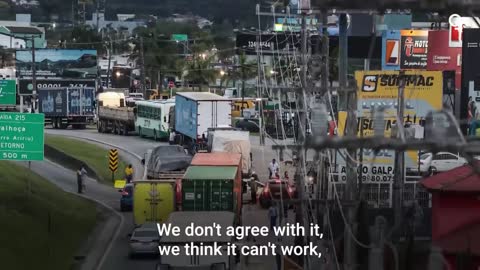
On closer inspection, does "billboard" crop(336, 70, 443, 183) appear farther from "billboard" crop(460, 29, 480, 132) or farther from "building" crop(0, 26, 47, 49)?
"building" crop(0, 26, 47, 49)

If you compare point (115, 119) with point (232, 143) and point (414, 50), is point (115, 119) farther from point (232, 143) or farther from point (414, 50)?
point (232, 143)

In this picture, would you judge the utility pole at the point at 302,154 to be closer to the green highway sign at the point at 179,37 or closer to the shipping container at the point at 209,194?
the shipping container at the point at 209,194

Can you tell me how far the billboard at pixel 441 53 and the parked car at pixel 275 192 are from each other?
50.1 ft

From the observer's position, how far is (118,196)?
37.6m

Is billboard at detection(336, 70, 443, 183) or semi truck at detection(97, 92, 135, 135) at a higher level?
billboard at detection(336, 70, 443, 183)

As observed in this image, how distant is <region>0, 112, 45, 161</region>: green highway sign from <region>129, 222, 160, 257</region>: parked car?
411 cm

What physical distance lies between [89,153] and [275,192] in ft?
61.2

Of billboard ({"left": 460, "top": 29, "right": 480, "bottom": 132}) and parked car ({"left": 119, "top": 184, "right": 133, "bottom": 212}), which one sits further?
billboard ({"left": 460, "top": 29, "right": 480, "bottom": 132})

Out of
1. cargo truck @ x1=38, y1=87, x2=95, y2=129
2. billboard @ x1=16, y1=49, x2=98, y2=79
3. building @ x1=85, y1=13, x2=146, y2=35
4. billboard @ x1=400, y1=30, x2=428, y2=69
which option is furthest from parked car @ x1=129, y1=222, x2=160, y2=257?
building @ x1=85, y1=13, x2=146, y2=35

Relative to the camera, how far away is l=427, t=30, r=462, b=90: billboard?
45.8 m

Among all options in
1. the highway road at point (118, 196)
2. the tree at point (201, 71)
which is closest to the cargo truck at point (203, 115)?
the highway road at point (118, 196)

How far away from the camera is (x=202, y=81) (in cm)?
9225

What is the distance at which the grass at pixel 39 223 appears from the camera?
78.4 ft

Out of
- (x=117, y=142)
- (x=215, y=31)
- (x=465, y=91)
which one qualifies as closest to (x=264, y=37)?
(x=117, y=142)
